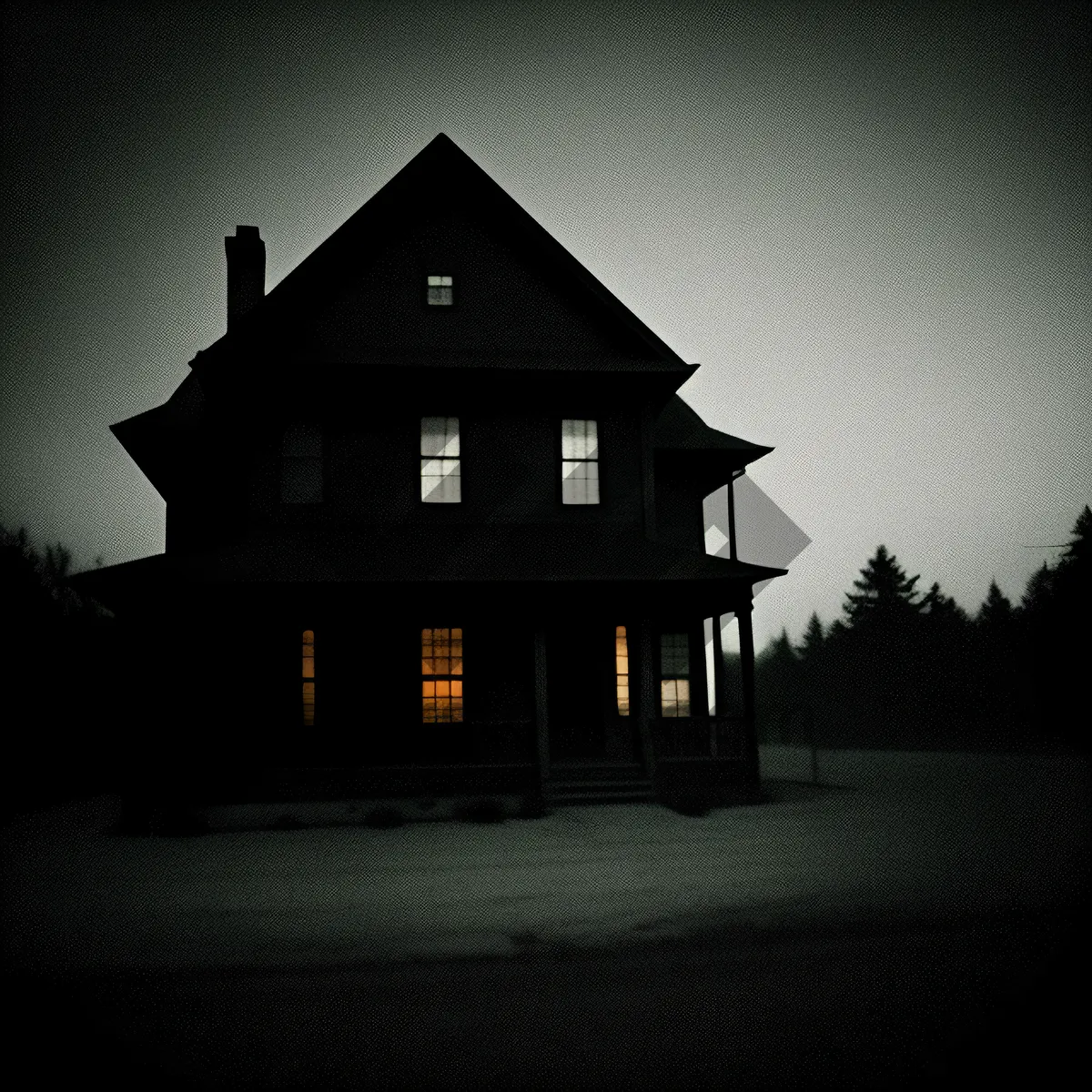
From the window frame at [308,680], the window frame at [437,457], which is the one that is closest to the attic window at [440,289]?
the window frame at [437,457]

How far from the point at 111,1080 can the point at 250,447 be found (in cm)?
1273

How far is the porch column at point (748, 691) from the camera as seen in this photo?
1531cm

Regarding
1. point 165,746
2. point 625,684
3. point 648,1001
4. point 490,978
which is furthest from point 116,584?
point 648,1001

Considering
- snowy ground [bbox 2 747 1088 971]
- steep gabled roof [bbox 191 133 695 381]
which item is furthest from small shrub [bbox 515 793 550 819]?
steep gabled roof [bbox 191 133 695 381]

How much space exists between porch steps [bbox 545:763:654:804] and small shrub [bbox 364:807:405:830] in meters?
2.51

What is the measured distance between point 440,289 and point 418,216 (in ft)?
4.89

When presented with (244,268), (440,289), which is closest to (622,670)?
(440,289)

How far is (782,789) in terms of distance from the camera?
55.4ft

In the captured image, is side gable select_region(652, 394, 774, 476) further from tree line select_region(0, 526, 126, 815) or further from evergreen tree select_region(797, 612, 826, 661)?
evergreen tree select_region(797, 612, 826, 661)

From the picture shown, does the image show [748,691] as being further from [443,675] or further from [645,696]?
[443,675]

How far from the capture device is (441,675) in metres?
16.0

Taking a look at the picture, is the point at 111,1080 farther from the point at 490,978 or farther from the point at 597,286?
the point at 597,286

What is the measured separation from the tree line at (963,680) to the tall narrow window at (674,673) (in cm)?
260

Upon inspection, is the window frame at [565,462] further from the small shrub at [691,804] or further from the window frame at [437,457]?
the small shrub at [691,804]
